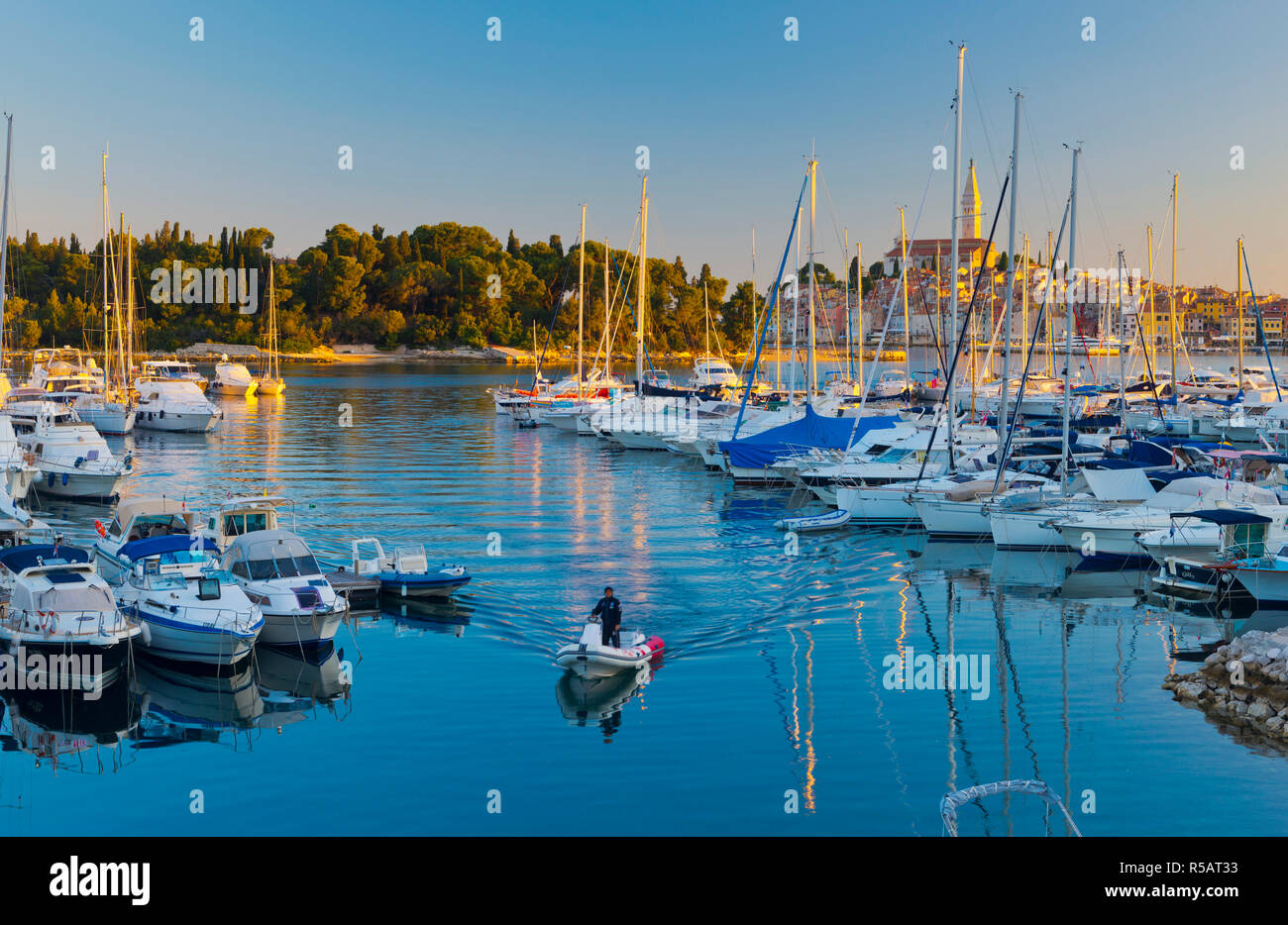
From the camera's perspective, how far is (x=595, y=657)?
68.4 feet

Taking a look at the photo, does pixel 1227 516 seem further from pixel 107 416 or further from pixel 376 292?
pixel 376 292

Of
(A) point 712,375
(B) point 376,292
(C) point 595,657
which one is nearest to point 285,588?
(C) point 595,657

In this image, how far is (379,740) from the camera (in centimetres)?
1864

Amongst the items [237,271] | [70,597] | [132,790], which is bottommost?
[132,790]

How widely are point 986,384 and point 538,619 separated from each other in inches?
2469

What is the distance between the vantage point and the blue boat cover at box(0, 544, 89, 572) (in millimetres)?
24250

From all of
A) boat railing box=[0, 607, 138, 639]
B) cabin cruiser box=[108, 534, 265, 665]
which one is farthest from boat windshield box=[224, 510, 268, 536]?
boat railing box=[0, 607, 138, 639]

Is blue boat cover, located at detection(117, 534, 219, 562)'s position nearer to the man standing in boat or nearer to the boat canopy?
the boat canopy

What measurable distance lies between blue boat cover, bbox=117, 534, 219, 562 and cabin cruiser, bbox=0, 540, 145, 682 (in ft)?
3.65

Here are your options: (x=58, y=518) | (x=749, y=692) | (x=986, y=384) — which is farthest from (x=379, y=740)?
(x=986, y=384)

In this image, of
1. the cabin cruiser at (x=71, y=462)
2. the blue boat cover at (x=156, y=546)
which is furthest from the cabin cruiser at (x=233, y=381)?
the blue boat cover at (x=156, y=546)

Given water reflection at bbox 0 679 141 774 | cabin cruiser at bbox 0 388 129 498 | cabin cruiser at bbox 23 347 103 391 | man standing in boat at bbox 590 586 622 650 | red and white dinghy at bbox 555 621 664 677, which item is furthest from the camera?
cabin cruiser at bbox 23 347 103 391

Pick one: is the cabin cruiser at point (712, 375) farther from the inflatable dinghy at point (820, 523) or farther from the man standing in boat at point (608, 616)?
the man standing in boat at point (608, 616)

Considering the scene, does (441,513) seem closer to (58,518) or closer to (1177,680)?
(58,518)
